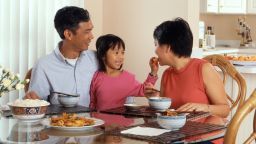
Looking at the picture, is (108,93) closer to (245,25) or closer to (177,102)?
(177,102)

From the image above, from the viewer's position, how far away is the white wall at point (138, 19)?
3.37 m

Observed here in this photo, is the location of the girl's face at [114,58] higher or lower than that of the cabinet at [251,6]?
lower

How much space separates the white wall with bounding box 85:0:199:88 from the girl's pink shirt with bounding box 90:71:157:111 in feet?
2.71

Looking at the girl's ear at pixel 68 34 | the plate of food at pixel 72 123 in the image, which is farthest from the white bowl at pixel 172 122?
the girl's ear at pixel 68 34

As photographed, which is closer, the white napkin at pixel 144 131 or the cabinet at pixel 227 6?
the white napkin at pixel 144 131

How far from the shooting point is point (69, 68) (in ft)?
8.53

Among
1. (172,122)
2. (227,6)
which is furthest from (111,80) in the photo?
(227,6)

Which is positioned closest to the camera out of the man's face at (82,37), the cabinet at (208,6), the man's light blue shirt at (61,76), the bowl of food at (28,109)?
the bowl of food at (28,109)

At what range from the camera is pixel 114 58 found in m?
2.57

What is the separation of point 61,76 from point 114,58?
0.31 m

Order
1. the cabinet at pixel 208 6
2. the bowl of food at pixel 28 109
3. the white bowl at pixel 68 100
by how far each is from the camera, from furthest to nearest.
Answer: the cabinet at pixel 208 6
the white bowl at pixel 68 100
the bowl of food at pixel 28 109

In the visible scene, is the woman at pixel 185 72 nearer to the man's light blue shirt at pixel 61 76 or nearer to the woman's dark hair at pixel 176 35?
the woman's dark hair at pixel 176 35

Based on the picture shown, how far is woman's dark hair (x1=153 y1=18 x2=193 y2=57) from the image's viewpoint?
227cm

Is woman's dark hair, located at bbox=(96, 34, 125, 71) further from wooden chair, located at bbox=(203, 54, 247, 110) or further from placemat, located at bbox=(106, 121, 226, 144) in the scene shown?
placemat, located at bbox=(106, 121, 226, 144)
